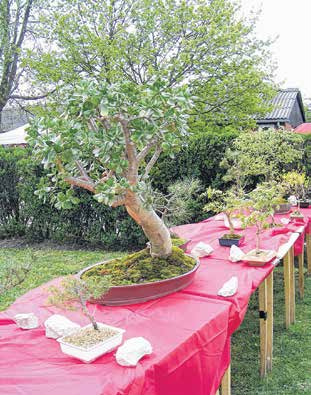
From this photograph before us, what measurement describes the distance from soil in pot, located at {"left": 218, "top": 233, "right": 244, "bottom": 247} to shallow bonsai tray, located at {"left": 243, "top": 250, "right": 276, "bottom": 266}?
0.93 feet

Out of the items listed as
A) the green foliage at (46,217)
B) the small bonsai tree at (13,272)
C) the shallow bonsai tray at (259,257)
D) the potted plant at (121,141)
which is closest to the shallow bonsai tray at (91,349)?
the small bonsai tree at (13,272)

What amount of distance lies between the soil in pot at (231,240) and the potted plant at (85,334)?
56.3 inches

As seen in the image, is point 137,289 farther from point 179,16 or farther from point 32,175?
point 179,16

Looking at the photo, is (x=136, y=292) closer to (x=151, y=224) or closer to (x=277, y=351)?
(x=151, y=224)

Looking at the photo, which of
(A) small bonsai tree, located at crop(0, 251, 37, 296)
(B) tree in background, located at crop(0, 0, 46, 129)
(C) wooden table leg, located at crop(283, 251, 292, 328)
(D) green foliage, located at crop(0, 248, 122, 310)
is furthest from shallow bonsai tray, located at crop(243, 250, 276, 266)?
(B) tree in background, located at crop(0, 0, 46, 129)

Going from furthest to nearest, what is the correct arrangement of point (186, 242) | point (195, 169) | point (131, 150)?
point (195, 169) < point (186, 242) < point (131, 150)

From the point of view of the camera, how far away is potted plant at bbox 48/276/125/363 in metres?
1.16

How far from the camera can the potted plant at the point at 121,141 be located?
1.48m

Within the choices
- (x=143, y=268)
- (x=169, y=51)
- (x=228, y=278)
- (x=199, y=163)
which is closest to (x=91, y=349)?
(x=143, y=268)

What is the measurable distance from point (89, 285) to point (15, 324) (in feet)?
1.32

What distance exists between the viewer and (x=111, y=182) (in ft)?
4.92

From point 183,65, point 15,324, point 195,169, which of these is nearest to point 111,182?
point 15,324

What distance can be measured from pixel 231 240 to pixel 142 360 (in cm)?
159

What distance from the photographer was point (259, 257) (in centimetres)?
220
